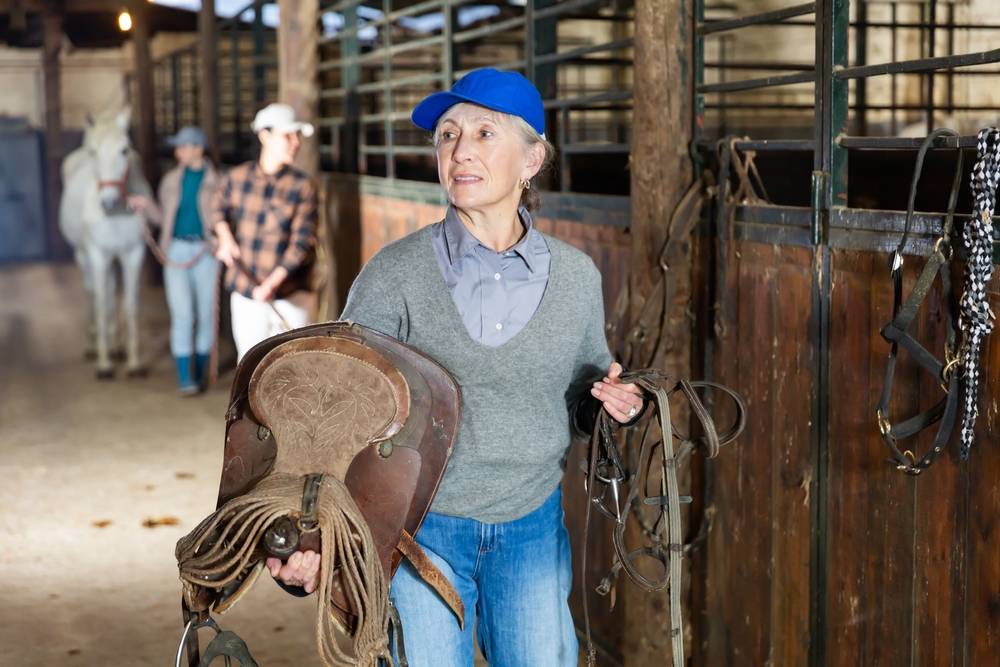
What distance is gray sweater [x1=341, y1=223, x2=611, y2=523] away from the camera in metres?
2.43

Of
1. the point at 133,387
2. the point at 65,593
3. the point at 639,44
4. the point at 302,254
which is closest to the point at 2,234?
the point at 133,387

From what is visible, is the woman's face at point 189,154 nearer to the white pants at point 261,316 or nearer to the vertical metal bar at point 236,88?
the white pants at point 261,316

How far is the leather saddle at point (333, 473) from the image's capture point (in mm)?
2188

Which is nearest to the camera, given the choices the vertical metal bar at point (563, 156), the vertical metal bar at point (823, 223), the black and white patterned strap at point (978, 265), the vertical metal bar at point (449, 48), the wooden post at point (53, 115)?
the black and white patterned strap at point (978, 265)

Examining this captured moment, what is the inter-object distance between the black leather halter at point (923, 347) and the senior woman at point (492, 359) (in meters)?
0.50

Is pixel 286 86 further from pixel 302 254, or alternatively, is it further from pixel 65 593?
pixel 65 593

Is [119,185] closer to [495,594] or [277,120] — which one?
[277,120]

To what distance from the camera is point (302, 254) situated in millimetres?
6895

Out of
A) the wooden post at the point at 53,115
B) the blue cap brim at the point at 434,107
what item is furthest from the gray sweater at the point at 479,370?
the wooden post at the point at 53,115

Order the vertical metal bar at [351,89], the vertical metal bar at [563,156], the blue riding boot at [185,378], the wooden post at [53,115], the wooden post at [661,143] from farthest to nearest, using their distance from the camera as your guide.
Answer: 1. the wooden post at [53,115]
2. the blue riding boot at [185,378]
3. the vertical metal bar at [351,89]
4. the vertical metal bar at [563,156]
5. the wooden post at [661,143]

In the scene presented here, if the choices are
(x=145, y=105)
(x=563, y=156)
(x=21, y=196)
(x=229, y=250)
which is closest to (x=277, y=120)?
(x=229, y=250)

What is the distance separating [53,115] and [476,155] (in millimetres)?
16966

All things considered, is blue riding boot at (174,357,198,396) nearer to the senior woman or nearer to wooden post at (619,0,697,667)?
wooden post at (619,0,697,667)

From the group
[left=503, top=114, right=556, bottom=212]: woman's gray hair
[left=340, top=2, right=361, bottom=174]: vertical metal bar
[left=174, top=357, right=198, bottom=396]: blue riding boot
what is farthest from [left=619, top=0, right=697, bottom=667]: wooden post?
[left=174, top=357, right=198, bottom=396]: blue riding boot
